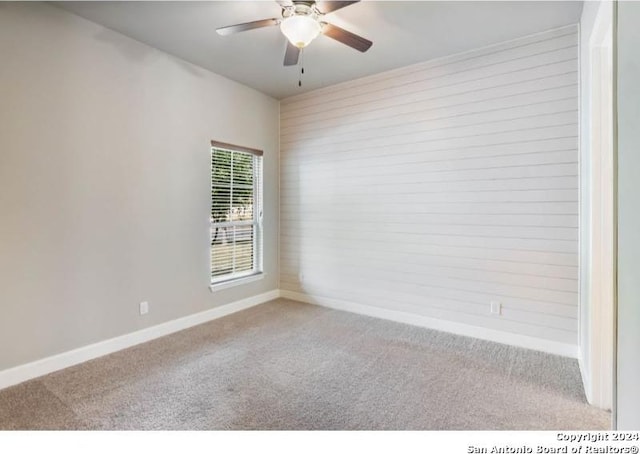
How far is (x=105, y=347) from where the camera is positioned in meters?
2.83

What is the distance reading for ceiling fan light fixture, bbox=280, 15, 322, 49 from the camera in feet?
7.01

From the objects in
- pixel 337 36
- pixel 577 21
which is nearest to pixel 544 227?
pixel 577 21

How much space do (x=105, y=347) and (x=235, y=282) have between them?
153 centimetres

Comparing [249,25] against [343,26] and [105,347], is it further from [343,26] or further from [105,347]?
[105,347]

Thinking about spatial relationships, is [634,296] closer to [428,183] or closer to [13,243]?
[428,183]

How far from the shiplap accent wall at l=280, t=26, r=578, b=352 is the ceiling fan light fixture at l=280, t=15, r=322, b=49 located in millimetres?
1270

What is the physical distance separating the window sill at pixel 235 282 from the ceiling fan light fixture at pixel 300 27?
109 inches

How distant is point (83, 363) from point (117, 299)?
0.56 m

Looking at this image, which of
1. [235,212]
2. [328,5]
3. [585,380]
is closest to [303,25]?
[328,5]

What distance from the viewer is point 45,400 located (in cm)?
212

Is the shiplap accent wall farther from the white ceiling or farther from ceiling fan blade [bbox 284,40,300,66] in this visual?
ceiling fan blade [bbox 284,40,300,66]

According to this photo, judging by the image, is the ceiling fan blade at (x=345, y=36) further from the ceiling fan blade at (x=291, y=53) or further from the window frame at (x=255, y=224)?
the window frame at (x=255, y=224)

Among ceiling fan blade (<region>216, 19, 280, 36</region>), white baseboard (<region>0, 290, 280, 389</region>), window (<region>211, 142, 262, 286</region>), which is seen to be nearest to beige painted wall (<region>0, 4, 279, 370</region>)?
white baseboard (<region>0, 290, 280, 389</region>)

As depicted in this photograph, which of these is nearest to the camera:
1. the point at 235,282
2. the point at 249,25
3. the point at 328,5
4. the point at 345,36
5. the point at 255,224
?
the point at 328,5
